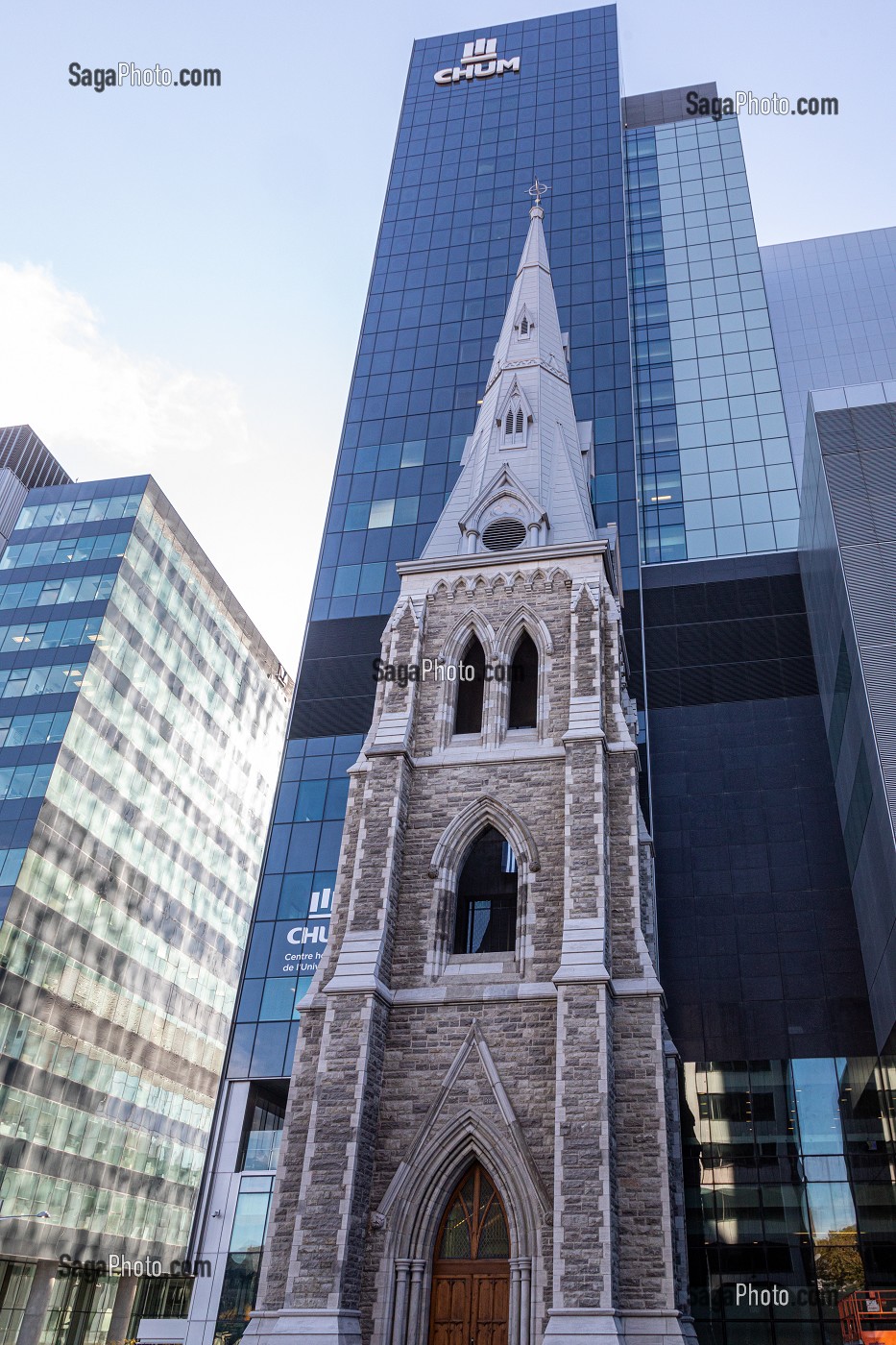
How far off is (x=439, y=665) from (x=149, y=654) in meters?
36.0

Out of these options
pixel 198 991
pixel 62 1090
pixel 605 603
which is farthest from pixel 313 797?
pixel 198 991

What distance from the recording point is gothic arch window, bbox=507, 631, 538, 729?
26.3 metres

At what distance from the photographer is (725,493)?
41531mm

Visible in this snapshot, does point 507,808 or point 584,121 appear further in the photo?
point 584,121

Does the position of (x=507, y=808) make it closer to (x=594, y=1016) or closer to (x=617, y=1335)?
(x=594, y=1016)

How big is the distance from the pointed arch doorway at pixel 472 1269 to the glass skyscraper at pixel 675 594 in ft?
30.2

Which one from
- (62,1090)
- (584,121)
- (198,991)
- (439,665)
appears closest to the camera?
(439,665)

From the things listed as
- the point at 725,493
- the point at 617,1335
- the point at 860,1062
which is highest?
the point at 725,493

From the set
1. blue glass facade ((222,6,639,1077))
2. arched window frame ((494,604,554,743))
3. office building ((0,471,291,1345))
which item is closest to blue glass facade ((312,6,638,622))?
blue glass facade ((222,6,639,1077))

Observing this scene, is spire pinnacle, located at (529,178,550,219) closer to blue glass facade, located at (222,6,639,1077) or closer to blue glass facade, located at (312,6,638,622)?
blue glass facade, located at (222,6,639,1077)

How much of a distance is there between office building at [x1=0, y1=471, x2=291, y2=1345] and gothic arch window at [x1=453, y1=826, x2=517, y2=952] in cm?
2753

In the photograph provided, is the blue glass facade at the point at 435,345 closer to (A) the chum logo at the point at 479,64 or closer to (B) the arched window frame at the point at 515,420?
(A) the chum logo at the point at 479,64

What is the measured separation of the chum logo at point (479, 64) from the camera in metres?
60.6

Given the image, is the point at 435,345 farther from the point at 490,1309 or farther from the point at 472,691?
the point at 490,1309
